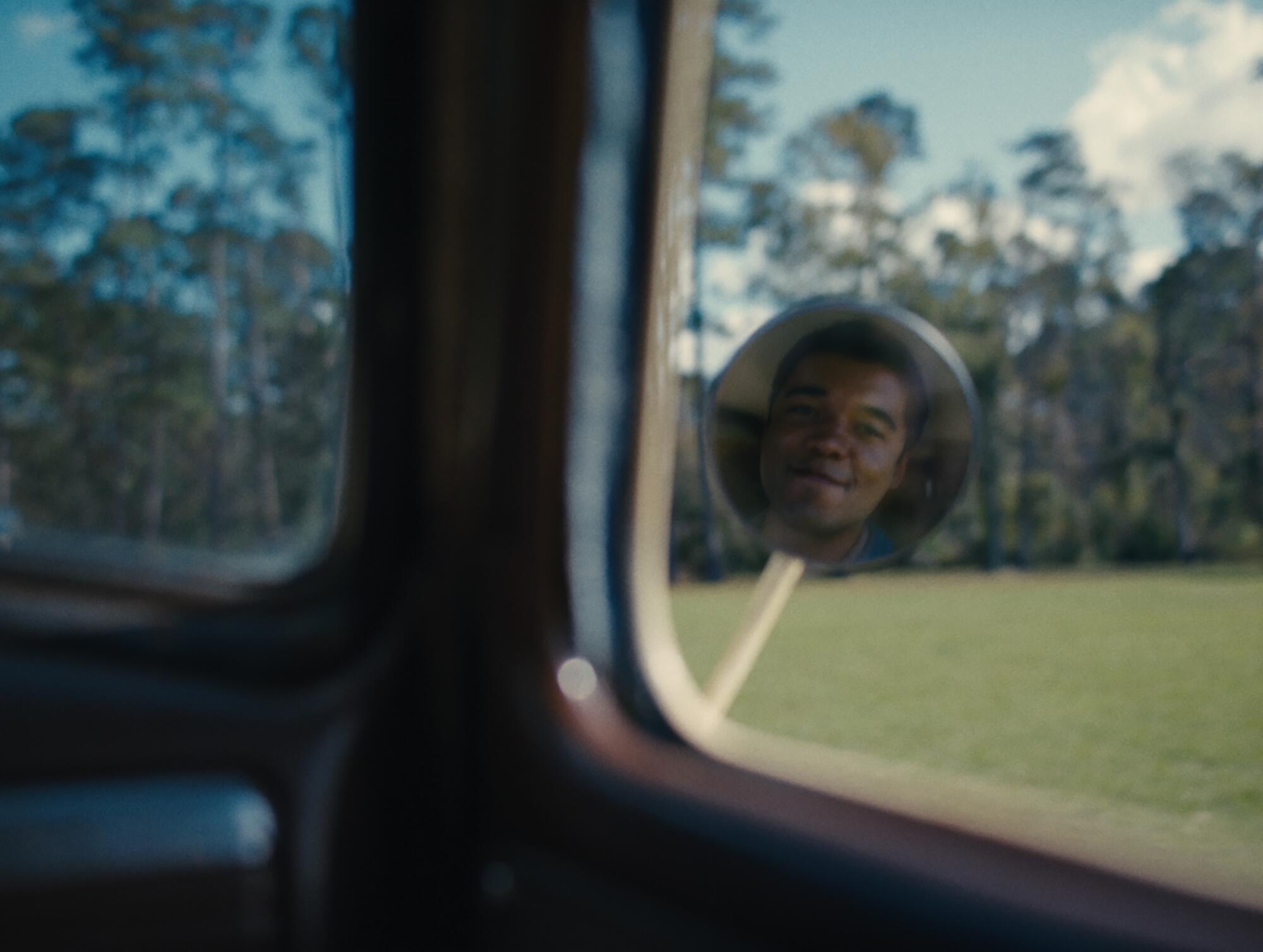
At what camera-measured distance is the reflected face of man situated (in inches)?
59.3

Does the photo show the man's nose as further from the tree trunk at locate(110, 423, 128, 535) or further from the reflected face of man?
the tree trunk at locate(110, 423, 128, 535)

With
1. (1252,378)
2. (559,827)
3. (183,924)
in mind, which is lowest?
(183,924)

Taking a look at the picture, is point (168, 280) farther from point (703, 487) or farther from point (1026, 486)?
point (1026, 486)

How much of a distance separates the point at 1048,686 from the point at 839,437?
1.85ft

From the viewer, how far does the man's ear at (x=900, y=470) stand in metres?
1.49

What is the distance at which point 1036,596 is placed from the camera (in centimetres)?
186

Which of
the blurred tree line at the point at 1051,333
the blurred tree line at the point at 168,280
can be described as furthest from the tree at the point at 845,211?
the blurred tree line at the point at 168,280

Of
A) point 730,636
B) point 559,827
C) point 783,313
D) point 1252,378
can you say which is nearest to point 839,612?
point 730,636

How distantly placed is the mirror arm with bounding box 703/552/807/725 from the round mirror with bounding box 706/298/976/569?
0.09 meters

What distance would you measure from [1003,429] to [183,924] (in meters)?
1.43

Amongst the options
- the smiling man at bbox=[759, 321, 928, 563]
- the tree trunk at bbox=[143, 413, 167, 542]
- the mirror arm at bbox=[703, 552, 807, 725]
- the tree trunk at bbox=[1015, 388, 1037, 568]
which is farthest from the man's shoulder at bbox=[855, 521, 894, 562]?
A: the tree trunk at bbox=[143, 413, 167, 542]

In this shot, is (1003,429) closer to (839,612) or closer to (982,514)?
(982,514)

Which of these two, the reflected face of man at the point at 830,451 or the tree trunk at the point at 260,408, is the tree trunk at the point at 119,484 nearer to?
the tree trunk at the point at 260,408

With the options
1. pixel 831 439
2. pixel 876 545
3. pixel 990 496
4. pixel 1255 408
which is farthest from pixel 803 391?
A: pixel 1255 408
